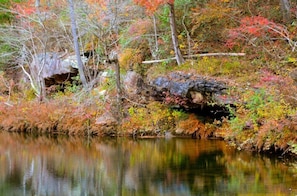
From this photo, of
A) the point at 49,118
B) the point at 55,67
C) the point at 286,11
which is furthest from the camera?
the point at 55,67

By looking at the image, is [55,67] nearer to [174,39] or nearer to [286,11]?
[174,39]

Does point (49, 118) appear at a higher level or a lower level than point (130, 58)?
lower

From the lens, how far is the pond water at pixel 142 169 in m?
9.02

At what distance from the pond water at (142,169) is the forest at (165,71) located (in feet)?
3.93

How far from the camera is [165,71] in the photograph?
54.3 feet

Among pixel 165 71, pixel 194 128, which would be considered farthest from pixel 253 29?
pixel 194 128

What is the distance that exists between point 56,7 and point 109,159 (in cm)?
1216

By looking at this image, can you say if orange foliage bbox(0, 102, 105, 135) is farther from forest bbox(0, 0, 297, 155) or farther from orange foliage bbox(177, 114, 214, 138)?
orange foliage bbox(177, 114, 214, 138)

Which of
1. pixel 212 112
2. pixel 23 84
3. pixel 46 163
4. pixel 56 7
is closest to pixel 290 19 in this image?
pixel 212 112

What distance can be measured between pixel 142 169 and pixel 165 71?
20.0 feet

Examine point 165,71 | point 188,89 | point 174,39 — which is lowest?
point 188,89

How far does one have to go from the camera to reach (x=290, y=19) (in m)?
15.1

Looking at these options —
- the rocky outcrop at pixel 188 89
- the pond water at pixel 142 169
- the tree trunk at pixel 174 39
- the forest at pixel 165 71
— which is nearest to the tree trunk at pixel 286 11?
the forest at pixel 165 71

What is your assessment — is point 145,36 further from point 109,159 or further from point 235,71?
point 109,159
